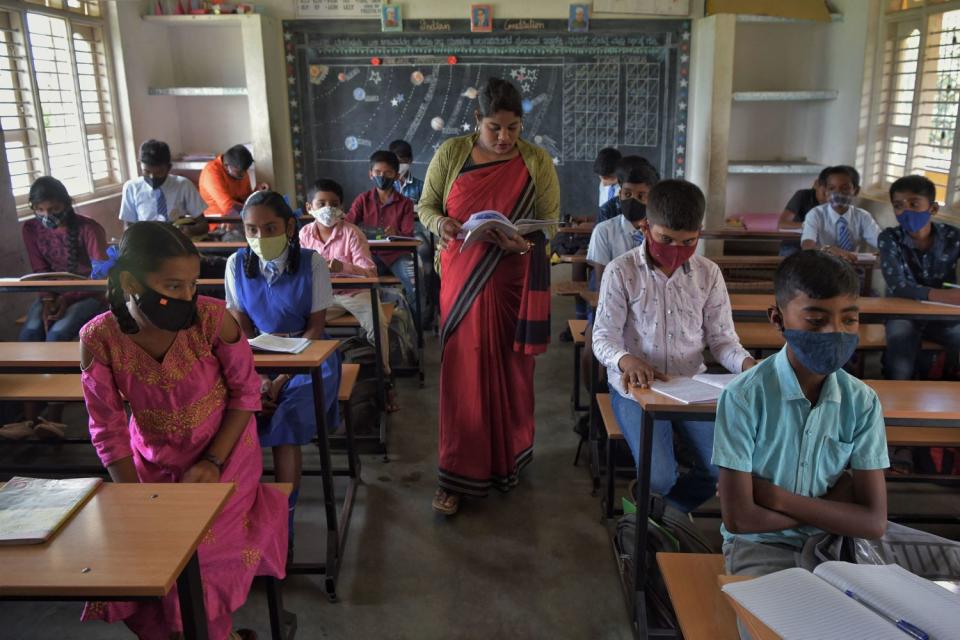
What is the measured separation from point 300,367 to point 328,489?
523mm

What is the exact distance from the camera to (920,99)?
547 centimetres

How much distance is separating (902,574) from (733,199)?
6.46 m

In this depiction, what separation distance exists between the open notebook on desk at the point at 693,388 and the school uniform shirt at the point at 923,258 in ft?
6.78

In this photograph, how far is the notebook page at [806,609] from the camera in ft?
3.75

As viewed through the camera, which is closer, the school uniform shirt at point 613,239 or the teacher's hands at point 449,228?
the teacher's hands at point 449,228

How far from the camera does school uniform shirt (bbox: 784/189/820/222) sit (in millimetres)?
5555

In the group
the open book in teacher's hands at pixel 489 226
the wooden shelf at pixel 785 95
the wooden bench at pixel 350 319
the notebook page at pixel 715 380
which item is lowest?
the wooden bench at pixel 350 319

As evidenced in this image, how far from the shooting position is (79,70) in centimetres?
578

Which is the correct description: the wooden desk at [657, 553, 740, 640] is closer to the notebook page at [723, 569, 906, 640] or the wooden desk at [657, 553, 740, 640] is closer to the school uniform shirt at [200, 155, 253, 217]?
the notebook page at [723, 569, 906, 640]

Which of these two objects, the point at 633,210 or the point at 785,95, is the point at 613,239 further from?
the point at 785,95

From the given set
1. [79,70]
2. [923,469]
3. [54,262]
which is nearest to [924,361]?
[923,469]

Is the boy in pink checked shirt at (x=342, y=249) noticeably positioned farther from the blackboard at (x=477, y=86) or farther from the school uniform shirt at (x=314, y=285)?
the blackboard at (x=477, y=86)

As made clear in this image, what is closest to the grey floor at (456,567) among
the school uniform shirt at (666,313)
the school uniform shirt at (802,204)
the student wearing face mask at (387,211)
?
the school uniform shirt at (666,313)

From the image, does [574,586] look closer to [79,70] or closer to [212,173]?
[212,173]
